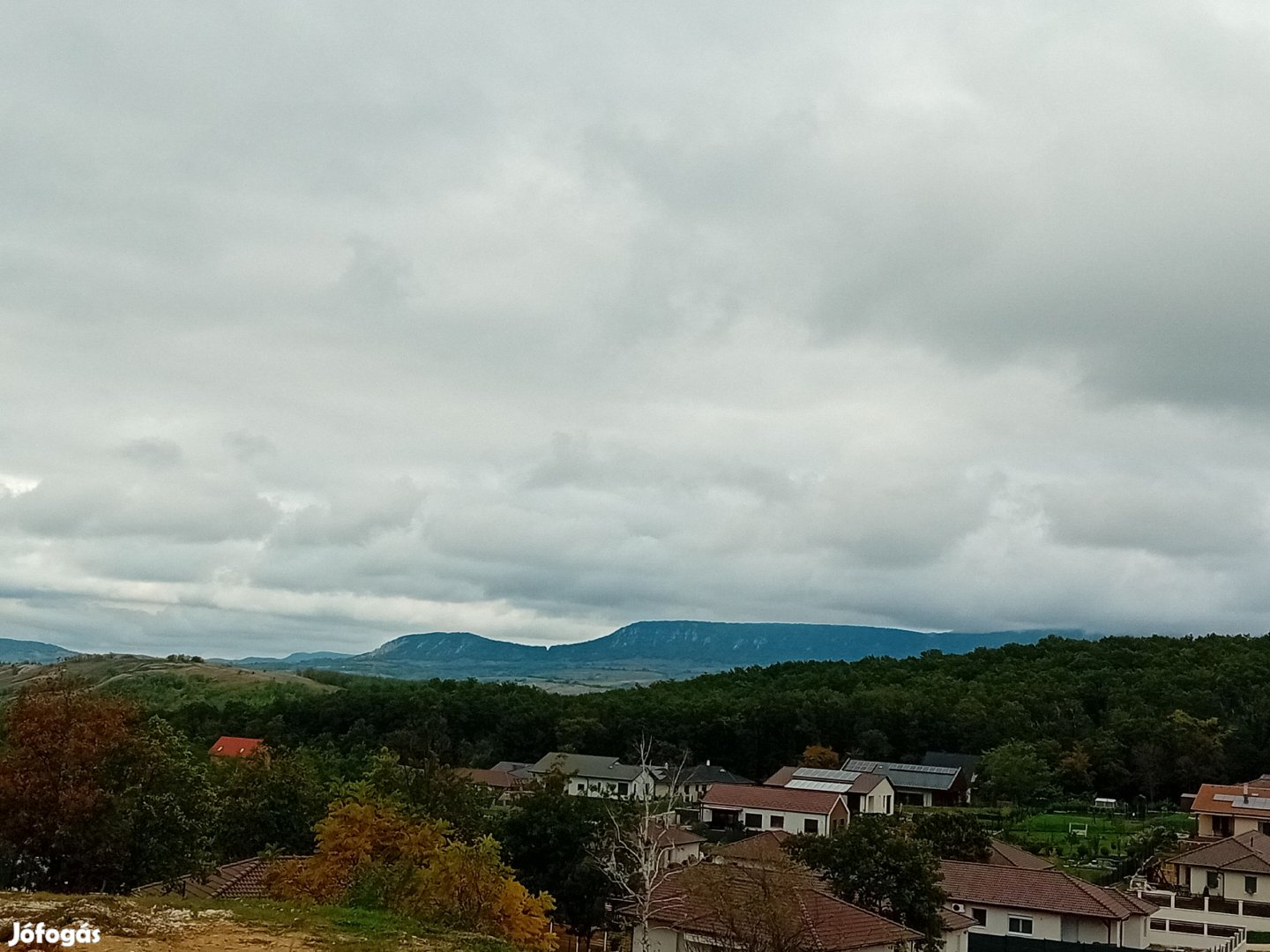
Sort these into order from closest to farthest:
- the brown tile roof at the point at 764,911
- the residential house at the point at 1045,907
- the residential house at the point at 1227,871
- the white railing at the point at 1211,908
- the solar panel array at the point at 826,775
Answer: the brown tile roof at the point at 764,911 < the residential house at the point at 1045,907 < the white railing at the point at 1211,908 < the residential house at the point at 1227,871 < the solar panel array at the point at 826,775

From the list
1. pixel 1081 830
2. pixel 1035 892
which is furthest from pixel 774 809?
pixel 1035 892

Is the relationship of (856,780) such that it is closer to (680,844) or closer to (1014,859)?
(680,844)

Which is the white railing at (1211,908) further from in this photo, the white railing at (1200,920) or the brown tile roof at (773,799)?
the brown tile roof at (773,799)

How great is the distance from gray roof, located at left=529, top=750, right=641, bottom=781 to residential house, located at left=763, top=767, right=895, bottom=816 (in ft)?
35.8

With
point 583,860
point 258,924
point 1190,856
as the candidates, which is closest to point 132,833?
point 258,924

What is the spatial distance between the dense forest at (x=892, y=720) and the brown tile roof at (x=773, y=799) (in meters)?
17.9

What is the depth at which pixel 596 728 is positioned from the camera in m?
91.1

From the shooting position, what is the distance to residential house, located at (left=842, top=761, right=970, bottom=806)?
77.5m

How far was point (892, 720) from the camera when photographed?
288 feet

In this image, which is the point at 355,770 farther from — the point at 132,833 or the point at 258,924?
the point at 258,924

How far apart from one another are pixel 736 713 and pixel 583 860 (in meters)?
59.3

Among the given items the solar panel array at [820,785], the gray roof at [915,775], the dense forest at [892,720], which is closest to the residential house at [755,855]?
the solar panel array at [820,785]

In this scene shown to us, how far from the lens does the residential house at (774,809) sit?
62.3 m

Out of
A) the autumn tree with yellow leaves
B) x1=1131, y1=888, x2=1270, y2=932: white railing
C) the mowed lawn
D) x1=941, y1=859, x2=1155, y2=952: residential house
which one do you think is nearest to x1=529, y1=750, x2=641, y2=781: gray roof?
the mowed lawn
